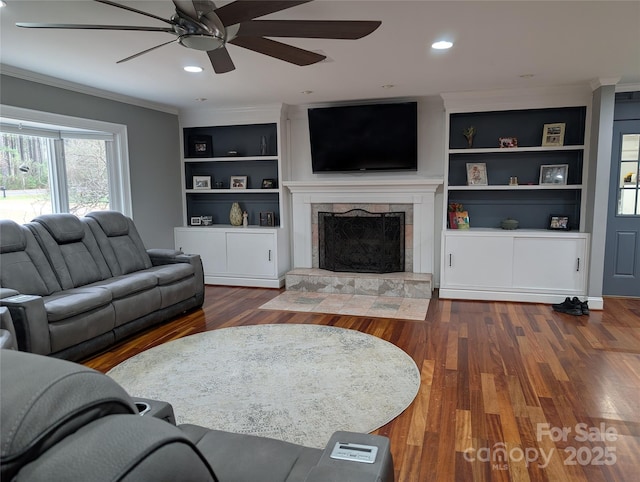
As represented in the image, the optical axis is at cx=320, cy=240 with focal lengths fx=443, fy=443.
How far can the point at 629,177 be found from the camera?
16.6 ft

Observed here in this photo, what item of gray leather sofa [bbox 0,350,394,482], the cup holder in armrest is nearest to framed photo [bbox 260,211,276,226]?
the cup holder in armrest

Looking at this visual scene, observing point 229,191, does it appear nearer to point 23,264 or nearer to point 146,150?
point 146,150

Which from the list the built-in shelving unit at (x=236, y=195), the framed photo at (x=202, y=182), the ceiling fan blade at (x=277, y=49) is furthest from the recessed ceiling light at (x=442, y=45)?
the framed photo at (x=202, y=182)

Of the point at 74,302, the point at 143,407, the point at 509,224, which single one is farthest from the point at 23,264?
the point at 509,224

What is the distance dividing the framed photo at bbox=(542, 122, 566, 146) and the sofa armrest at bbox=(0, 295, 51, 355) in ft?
17.2

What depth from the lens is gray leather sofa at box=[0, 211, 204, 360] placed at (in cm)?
319

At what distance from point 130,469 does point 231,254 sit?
563 cm

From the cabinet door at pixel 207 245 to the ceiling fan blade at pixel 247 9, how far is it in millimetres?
4223

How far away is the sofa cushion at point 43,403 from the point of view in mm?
531

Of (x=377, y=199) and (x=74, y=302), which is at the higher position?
(x=377, y=199)

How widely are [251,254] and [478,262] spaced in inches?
114

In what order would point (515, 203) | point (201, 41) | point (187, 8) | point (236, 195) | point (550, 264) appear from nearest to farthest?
point (187, 8) → point (201, 41) → point (550, 264) → point (515, 203) → point (236, 195)

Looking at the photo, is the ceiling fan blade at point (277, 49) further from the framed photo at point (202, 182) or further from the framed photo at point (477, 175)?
the framed photo at point (202, 182)

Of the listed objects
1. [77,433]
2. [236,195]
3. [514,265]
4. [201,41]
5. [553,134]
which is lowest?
[514,265]
